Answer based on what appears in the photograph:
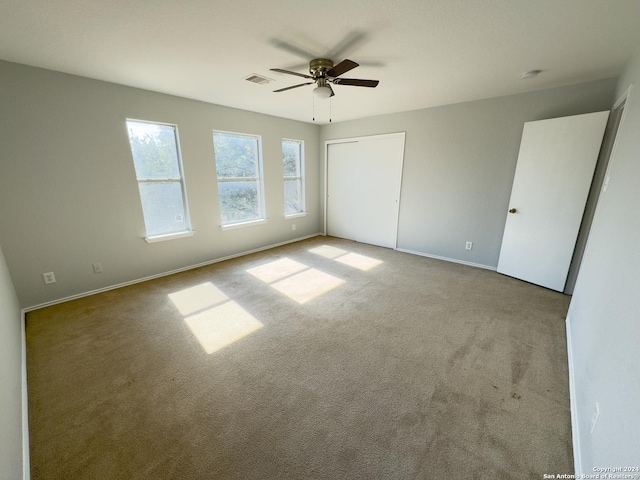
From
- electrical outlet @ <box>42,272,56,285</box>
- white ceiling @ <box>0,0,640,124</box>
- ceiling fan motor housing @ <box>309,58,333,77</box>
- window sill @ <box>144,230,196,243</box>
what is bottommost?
electrical outlet @ <box>42,272,56,285</box>

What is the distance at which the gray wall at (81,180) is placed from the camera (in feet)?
7.87

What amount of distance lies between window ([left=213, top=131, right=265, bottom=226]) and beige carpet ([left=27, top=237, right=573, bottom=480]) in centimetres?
164

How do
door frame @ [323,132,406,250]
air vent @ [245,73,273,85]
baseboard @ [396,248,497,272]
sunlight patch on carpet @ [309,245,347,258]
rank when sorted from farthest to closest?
sunlight patch on carpet @ [309,245,347,258]
door frame @ [323,132,406,250]
baseboard @ [396,248,497,272]
air vent @ [245,73,273,85]

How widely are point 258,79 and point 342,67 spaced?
1.20 metres

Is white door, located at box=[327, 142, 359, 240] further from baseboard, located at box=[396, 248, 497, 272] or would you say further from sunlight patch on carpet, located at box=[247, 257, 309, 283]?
sunlight patch on carpet, located at box=[247, 257, 309, 283]

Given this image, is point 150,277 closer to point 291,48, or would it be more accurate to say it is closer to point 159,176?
point 159,176

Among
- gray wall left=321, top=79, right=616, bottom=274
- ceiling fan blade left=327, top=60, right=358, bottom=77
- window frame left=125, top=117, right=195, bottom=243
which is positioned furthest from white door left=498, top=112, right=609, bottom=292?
window frame left=125, top=117, right=195, bottom=243

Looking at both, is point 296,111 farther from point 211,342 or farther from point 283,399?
point 283,399

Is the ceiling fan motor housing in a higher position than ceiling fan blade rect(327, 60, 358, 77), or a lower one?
higher

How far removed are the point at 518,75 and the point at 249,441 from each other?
12.9 ft

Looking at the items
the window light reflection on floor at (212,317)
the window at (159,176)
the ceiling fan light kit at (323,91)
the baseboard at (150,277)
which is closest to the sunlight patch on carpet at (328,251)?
the baseboard at (150,277)

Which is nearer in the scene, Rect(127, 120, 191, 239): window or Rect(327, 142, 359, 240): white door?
Rect(127, 120, 191, 239): window

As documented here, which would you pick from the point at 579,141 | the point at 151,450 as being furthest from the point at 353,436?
A: the point at 579,141

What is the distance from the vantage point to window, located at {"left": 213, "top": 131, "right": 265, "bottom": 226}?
395cm
